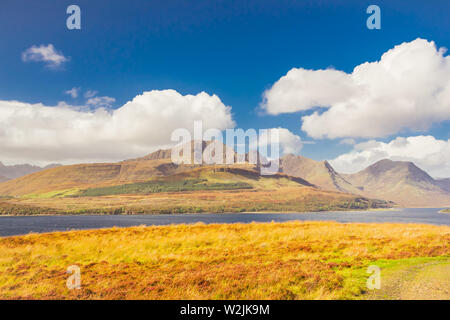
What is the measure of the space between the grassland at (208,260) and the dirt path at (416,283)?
98 centimetres

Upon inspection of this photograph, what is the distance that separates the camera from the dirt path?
12156 mm

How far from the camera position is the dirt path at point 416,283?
12156 millimetres

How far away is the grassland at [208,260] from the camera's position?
1320cm

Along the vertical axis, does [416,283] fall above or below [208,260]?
above

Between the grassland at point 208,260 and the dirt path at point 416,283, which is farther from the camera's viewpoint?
the grassland at point 208,260

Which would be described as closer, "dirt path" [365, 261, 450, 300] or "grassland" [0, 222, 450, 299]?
"dirt path" [365, 261, 450, 300]

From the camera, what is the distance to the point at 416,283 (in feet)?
45.2

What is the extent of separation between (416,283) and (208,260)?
11547 mm

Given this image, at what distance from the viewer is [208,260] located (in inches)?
750

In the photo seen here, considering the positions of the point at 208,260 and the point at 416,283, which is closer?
the point at 416,283

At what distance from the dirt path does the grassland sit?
3.21 feet

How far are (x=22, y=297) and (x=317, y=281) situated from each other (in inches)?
533

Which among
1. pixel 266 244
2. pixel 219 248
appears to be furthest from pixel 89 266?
pixel 266 244

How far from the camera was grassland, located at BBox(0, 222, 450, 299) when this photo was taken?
43.3ft
